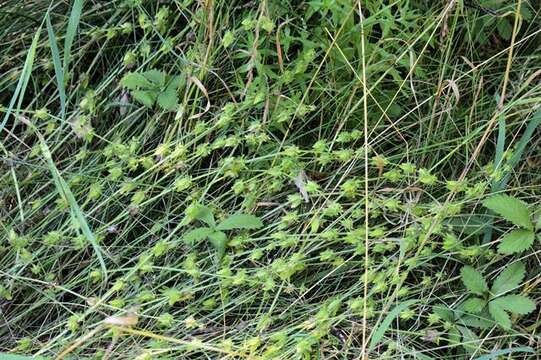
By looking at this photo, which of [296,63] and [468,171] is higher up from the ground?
[296,63]

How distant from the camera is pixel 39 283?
167 cm

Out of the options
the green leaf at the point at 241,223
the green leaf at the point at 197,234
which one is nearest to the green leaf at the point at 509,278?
the green leaf at the point at 241,223

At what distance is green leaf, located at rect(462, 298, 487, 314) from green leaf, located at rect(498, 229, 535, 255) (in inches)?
4.5

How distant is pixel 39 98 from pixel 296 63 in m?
0.69

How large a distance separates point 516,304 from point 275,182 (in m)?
0.58

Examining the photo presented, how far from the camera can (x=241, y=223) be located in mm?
1609

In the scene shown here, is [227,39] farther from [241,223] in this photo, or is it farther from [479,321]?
[479,321]

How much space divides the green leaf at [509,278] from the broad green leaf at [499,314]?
0.03 metres

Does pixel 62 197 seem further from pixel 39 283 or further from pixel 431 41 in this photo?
pixel 431 41

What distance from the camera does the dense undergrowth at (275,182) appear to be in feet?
5.09

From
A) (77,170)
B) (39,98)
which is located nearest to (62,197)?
(77,170)

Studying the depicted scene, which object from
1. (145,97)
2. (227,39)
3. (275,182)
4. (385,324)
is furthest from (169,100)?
(385,324)

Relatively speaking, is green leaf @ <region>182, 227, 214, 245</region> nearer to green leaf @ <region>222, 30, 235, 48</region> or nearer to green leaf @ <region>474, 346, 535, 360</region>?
green leaf @ <region>222, 30, 235, 48</region>

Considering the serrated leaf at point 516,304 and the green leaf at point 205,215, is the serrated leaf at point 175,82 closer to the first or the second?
the green leaf at point 205,215
